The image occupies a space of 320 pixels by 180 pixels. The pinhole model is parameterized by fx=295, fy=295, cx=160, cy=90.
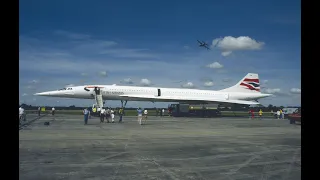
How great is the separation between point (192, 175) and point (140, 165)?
68.7 inches

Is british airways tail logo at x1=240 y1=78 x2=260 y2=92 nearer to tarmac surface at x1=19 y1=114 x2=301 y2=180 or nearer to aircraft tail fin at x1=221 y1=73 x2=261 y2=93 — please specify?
aircraft tail fin at x1=221 y1=73 x2=261 y2=93

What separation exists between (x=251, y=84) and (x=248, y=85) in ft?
2.40

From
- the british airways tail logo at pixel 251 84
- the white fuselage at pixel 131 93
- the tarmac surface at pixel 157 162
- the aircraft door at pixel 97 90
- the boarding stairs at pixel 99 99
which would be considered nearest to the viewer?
the tarmac surface at pixel 157 162

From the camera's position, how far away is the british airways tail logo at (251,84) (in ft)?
193

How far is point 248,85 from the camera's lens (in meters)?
58.8

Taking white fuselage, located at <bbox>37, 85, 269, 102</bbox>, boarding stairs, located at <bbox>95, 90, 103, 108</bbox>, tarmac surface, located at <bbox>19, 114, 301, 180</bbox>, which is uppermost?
white fuselage, located at <bbox>37, 85, 269, 102</bbox>

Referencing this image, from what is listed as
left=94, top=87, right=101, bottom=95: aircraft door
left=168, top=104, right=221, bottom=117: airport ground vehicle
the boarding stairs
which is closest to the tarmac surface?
the boarding stairs

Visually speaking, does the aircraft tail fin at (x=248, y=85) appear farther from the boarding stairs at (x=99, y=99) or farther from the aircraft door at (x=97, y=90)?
the aircraft door at (x=97, y=90)

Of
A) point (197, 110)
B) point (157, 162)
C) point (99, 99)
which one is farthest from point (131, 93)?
point (157, 162)

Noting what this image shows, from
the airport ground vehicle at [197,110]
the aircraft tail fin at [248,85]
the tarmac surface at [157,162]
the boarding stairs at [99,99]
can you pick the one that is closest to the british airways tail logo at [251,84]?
the aircraft tail fin at [248,85]

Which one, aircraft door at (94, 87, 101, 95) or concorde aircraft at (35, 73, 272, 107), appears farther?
concorde aircraft at (35, 73, 272, 107)

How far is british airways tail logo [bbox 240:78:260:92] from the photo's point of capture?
2315 inches
